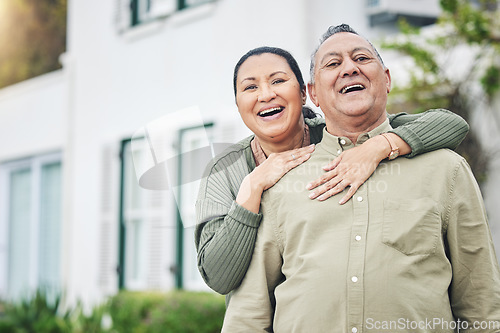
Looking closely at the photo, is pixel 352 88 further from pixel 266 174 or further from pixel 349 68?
pixel 266 174

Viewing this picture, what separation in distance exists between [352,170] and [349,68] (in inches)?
11.5

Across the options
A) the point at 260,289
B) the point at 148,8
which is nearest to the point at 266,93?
the point at 260,289

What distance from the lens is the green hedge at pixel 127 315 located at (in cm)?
607

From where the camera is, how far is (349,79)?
1953 millimetres

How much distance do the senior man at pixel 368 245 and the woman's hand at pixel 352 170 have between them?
0.02 meters

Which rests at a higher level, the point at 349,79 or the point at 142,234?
the point at 349,79

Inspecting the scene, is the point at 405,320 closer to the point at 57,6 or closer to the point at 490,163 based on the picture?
the point at 490,163

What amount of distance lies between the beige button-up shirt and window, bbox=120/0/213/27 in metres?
5.64

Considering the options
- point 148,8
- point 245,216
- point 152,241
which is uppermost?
point 148,8

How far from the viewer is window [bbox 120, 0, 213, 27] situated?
738 cm

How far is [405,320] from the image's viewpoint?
182cm

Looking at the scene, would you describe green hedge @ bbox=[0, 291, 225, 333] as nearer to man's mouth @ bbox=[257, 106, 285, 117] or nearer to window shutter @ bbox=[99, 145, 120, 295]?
window shutter @ bbox=[99, 145, 120, 295]

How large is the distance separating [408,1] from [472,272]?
5.46 m

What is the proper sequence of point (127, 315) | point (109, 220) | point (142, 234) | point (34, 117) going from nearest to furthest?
point (127, 315) < point (142, 234) < point (109, 220) < point (34, 117)
